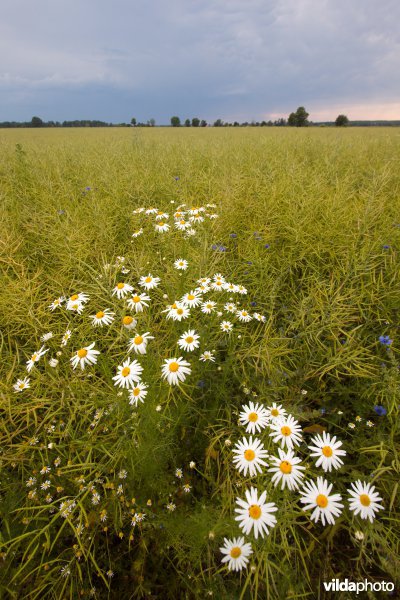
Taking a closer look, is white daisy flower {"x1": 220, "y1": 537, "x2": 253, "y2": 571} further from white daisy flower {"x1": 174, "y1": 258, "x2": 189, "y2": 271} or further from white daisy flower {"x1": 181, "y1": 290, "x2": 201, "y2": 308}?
white daisy flower {"x1": 174, "y1": 258, "x2": 189, "y2": 271}

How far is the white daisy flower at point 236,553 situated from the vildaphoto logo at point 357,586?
1.34 feet

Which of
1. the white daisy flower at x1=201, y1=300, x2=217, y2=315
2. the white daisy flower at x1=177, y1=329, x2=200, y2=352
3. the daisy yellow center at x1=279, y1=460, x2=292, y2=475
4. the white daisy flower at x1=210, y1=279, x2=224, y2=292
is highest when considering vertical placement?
the white daisy flower at x1=210, y1=279, x2=224, y2=292

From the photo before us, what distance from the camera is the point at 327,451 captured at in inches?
33.6

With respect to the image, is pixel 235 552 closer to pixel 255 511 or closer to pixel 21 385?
pixel 255 511

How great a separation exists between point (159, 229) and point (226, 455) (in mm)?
1329

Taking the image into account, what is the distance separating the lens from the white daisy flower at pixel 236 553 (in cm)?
72

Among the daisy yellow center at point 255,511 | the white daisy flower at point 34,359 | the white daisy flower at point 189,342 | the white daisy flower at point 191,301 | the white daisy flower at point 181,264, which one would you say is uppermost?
the white daisy flower at point 181,264

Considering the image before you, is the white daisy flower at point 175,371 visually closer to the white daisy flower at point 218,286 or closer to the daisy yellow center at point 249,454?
the daisy yellow center at point 249,454

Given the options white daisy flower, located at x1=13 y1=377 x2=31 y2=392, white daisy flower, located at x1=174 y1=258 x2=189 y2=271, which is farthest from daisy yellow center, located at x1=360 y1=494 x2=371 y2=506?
white daisy flower, located at x1=13 y1=377 x2=31 y2=392

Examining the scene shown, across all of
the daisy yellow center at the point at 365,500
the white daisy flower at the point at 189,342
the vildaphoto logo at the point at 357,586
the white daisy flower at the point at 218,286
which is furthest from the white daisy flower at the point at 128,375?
the vildaphoto logo at the point at 357,586

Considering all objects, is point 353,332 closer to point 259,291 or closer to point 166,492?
point 259,291

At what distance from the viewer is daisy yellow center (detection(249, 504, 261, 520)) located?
2.35ft

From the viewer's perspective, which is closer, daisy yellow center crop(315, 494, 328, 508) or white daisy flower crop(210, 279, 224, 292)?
daisy yellow center crop(315, 494, 328, 508)

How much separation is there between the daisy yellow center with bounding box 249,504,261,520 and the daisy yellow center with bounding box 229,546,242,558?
122 mm
